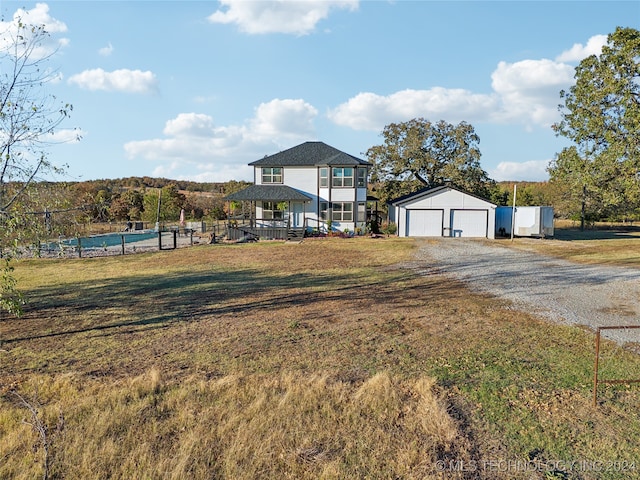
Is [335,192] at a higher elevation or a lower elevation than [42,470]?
higher

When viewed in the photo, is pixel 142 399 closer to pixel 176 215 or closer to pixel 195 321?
pixel 195 321

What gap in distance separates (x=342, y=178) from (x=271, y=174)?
5.59 m

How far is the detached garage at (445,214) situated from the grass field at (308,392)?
18.1 meters

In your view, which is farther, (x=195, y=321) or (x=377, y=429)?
(x=195, y=321)

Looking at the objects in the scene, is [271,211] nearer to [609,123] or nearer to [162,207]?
[162,207]

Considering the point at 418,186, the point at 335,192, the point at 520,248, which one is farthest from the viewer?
the point at 418,186

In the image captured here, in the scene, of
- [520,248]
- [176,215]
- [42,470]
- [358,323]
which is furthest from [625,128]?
[176,215]

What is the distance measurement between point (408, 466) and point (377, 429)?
2.29 ft

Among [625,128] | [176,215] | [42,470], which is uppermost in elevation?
[625,128]

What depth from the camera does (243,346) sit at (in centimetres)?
729

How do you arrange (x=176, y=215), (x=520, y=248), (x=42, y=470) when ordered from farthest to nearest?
(x=176, y=215), (x=520, y=248), (x=42, y=470)

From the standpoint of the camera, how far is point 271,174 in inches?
1212

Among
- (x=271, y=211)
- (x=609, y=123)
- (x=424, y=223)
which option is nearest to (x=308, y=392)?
(x=609, y=123)

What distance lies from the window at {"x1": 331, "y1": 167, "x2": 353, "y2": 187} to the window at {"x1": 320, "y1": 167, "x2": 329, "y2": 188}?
0.51m
